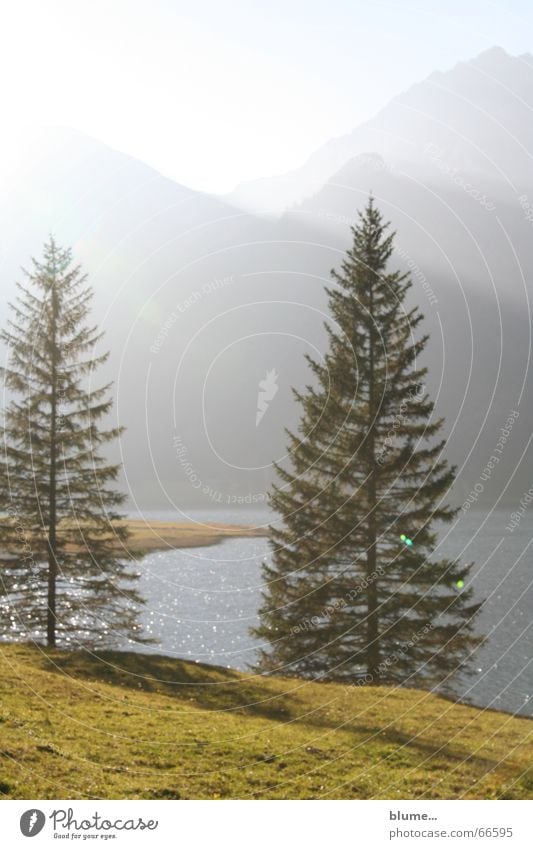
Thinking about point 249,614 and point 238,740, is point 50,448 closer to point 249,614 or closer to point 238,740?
point 238,740

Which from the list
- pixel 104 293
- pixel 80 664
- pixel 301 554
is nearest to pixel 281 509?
pixel 301 554

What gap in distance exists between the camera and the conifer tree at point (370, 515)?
23.0 meters

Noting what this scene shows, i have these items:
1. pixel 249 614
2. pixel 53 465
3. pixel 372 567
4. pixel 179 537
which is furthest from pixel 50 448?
pixel 179 537

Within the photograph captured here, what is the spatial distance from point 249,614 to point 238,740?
1124 inches

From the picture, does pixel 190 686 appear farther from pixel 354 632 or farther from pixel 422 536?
pixel 422 536

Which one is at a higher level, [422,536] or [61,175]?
[61,175]

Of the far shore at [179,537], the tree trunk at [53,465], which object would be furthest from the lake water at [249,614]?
the tree trunk at [53,465]

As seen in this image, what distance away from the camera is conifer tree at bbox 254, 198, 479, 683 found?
23031 mm

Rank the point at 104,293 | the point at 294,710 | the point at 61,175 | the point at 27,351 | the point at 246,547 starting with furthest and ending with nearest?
the point at 104,293 → the point at 61,175 → the point at 246,547 → the point at 27,351 → the point at 294,710

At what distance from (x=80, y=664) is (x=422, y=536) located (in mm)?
12721

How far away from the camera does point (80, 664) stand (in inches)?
896

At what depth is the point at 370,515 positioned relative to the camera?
909 inches

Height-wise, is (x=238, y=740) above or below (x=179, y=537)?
above

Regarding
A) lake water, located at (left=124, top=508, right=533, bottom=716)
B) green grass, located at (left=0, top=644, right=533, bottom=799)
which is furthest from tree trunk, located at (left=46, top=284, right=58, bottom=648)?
lake water, located at (left=124, top=508, right=533, bottom=716)
